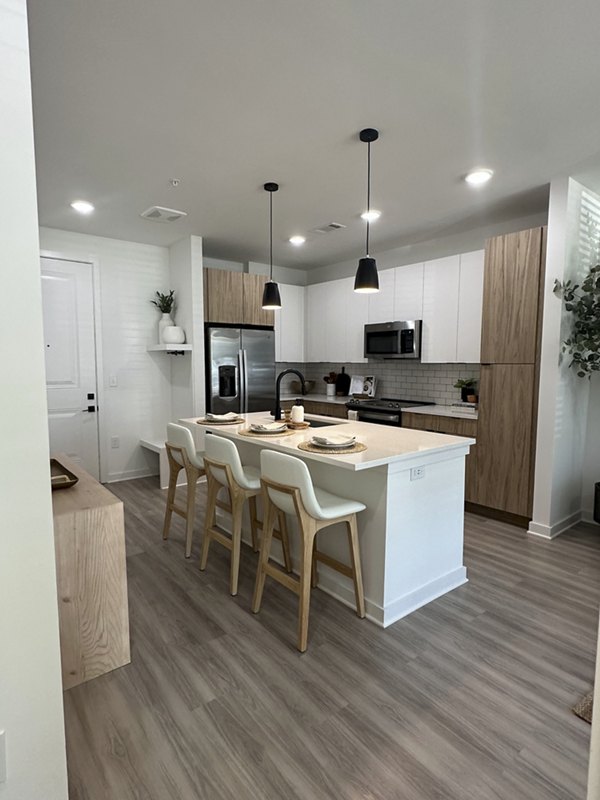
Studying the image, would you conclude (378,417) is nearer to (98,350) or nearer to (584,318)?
(584,318)

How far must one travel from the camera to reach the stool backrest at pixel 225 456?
2619 mm

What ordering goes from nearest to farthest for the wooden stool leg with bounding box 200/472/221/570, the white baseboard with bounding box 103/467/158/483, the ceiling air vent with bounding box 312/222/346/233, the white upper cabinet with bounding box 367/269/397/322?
the wooden stool leg with bounding box 200/472/221/570, the ceiling air vent with bounding box 312/222/346/233, the white upper cabinet with bounding box 367/269/397/322, the white baseboard with bounding box 103/467/158/483

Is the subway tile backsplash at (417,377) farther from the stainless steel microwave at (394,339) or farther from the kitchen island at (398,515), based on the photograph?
the kitchen island at (398,515)

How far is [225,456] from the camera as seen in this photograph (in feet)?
8.68

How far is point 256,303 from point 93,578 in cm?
393

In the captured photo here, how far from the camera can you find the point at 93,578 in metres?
1.95

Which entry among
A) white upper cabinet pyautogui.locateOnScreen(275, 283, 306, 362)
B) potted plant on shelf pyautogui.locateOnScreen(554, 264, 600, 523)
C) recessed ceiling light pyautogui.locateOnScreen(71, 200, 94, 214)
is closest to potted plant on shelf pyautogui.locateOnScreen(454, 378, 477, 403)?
potted plant on shelf pyautogui.locateOnScreen(554, 264, 600, 523)

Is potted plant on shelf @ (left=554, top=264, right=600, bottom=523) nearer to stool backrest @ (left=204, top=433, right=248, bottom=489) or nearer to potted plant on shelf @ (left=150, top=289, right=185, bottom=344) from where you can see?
stool backrest @ (left=204, top=433, right=248, bottom=489)

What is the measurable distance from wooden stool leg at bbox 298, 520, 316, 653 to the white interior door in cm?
356

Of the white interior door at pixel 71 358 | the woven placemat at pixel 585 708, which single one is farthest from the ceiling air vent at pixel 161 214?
the woven placemat at pixel 585 708

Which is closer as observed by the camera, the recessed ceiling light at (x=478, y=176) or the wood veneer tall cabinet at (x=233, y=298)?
the recessed ceiling light at (x=478, y=176)

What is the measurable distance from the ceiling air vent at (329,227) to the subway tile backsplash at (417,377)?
70.6 inches

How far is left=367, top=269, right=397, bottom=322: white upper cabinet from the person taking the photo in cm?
492

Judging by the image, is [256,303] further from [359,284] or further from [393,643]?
[393,643]
